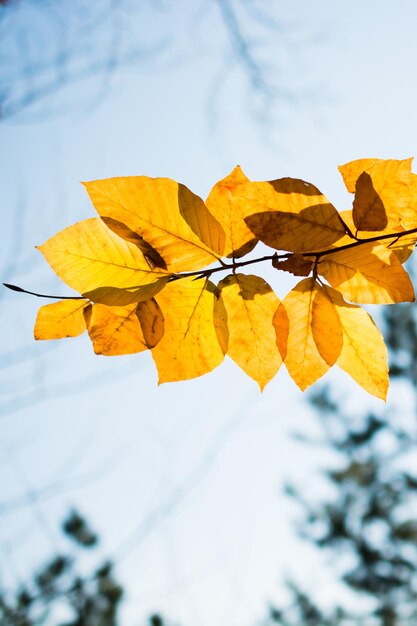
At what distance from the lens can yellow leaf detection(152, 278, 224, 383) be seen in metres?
0.36

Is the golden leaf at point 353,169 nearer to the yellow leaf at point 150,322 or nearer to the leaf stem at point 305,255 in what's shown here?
the leaf stem at point 305,255

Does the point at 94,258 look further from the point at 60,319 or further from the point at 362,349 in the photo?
the point at 362,349

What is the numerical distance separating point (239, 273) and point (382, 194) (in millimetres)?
100

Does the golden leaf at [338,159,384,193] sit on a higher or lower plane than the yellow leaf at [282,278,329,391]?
higher

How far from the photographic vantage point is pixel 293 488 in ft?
35.6

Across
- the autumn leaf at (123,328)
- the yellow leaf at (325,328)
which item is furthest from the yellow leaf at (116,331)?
the yellow leaf at (325,328)

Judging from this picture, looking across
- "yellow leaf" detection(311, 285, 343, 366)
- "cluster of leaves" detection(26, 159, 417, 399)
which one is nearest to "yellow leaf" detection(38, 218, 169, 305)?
"cluster of leaves" detection(26, 159, 417, 399)

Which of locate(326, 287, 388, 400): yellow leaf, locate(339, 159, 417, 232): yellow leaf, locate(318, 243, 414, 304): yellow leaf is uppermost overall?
locate(339, 159, 417, 232): yellow leaf

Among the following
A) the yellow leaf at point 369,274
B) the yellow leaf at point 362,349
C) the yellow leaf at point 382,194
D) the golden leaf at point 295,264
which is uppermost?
the yellow leaf at point 382,194

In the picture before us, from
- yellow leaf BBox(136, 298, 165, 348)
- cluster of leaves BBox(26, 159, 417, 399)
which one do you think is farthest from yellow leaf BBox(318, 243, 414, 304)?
yellow leaf BBox(136, 298, 165, 348)

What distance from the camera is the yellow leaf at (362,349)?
37 centimetres

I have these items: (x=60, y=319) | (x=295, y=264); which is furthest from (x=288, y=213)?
(x=60, y=319)

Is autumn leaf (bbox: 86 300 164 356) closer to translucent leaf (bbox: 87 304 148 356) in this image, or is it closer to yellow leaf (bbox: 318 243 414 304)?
translucent leaf (bbox: 87 304 148 356)

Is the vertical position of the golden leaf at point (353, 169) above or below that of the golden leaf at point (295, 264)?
above
